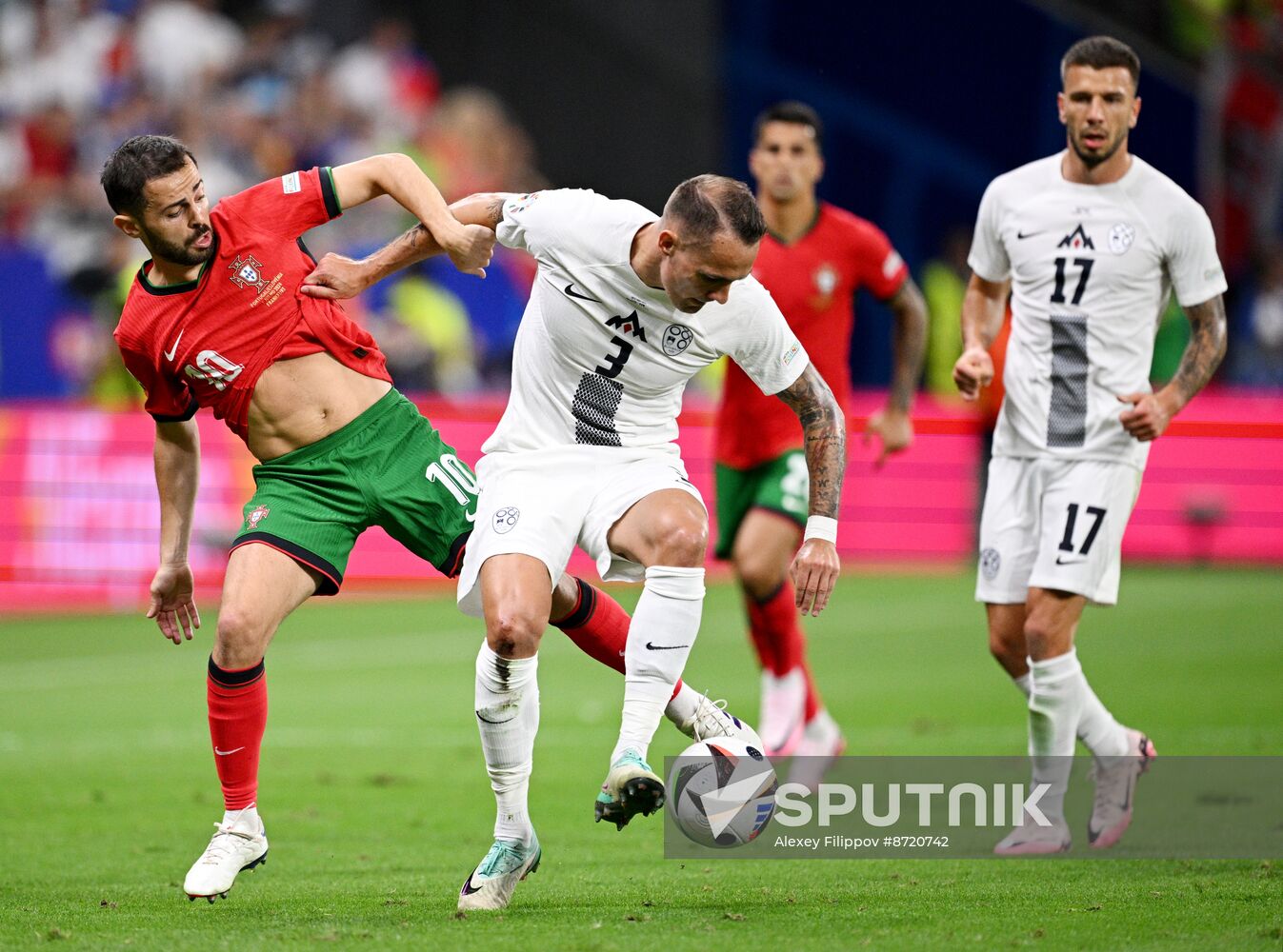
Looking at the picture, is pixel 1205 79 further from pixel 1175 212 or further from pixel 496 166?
pixel 1175 212

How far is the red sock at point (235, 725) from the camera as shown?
579cm

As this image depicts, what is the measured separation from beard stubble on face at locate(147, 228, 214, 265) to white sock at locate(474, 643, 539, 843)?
1.56 metres

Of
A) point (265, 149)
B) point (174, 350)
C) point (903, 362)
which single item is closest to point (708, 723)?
point (174, 350)

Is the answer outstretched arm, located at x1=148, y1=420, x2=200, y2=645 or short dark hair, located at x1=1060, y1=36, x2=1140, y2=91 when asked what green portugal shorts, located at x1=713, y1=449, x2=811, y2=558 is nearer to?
short dark hair, located at x1=1060, y1=36, x2=1140, y2=91

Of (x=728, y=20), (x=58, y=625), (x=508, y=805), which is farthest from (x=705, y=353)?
(x=728, y=20)

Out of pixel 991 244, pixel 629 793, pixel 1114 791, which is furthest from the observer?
pixel 991 244

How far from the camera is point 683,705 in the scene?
5824mm

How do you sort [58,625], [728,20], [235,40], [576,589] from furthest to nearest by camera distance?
[728,20]
[235,40]
[58,625]
[576,589]

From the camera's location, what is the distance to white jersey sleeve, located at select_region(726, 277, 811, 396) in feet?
18.5

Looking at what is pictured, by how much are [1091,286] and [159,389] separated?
330 cm

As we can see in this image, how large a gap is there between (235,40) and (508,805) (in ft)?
50.2

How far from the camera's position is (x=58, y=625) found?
47.1ft

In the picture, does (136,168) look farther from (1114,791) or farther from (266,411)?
(1114,791)

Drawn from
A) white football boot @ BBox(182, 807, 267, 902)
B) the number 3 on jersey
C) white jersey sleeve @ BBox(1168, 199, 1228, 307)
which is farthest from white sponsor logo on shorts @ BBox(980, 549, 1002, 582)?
white football boot @ BBox(182, 807, 267, 902)
